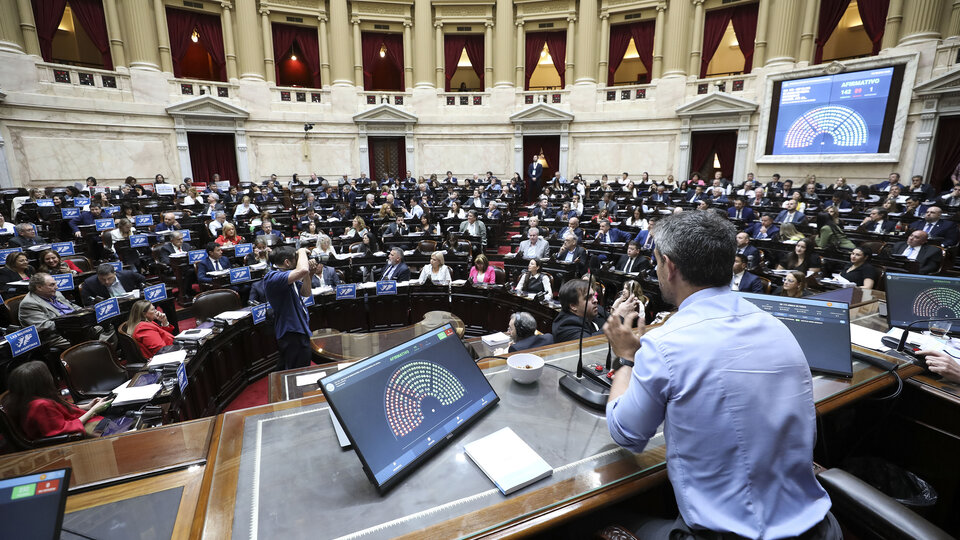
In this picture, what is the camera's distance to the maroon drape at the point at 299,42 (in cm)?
1789

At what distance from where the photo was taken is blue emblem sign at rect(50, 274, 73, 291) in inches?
222

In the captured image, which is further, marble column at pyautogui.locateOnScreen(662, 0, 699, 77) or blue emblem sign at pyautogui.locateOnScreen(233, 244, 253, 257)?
marble column at pyautogui.locateOnScreen(662, 0, 699, 77)

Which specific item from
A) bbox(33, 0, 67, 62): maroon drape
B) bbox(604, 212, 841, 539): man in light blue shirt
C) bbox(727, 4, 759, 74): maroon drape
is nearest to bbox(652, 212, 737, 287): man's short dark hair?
bbox(604, 212, 841, 539): man in light blue shirt

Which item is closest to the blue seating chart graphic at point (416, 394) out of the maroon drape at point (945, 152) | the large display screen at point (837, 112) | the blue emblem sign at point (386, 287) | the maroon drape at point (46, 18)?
the blue emblem sign at point (386, 287)

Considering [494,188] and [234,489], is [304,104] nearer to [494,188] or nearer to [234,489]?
[494,188]

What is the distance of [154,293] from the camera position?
544cm

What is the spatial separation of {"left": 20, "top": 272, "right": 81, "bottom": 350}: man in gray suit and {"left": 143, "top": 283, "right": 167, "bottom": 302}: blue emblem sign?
78 centimetres

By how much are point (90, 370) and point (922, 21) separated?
19596 mm

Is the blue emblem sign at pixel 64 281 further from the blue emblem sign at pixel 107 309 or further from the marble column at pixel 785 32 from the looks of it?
the marble column at pixel 785 32

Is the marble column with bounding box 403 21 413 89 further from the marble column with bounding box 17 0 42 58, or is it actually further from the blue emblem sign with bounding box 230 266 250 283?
the blue emblem sign with bounding box 230 266 250 283

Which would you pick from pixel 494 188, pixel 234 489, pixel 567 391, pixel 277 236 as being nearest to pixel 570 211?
pixel 494 188

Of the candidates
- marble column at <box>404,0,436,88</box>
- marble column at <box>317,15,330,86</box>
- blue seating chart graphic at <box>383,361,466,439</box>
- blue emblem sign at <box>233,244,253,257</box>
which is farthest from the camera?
marble column at <box>404,0,436,88</box>

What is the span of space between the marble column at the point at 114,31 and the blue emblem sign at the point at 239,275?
13.5 m

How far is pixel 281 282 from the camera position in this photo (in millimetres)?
3922
